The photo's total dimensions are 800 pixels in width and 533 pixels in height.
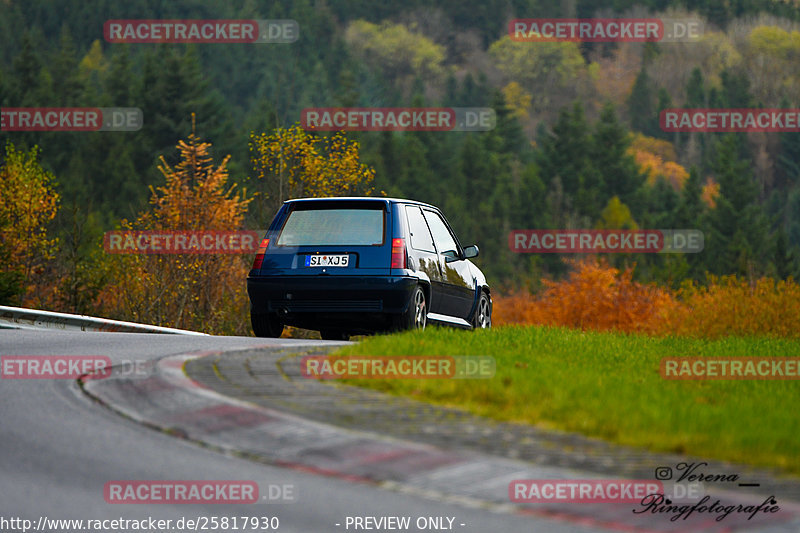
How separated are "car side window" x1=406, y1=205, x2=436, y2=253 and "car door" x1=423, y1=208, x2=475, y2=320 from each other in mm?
208

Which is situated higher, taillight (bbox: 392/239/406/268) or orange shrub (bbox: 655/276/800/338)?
taillight (bbox: 392/239/406/268)

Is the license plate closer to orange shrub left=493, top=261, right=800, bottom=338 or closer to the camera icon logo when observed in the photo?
the camera icon logo

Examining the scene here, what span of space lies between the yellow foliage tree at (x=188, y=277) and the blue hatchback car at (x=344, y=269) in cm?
2157

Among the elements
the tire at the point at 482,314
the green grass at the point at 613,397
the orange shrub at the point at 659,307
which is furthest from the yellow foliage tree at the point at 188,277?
the green grass at the point at 613,397

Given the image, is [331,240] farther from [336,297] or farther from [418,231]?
[418,231]

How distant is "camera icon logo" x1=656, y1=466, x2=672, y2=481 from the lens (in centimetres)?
664

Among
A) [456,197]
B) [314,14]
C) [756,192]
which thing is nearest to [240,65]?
[314,14]

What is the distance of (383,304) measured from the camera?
1398 centimetres

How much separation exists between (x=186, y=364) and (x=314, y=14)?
141612mm

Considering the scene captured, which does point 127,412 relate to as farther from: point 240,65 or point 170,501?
point 240,65

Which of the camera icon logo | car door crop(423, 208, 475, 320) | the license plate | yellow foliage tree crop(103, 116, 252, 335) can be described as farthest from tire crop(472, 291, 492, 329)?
yellow foliage tree crop(103, 116, 252, 335)

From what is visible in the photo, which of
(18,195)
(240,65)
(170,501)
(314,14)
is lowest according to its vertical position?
(170,501)

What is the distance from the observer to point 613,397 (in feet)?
29.3

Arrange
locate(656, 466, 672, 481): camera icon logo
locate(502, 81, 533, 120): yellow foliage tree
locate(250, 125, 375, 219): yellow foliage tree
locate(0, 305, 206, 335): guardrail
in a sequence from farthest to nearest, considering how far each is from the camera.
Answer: locate(502, 81, 533, 120): yellow foliage tree
locate(250, 125, 375, 219): yellow foliage tree
locate(0, 305, 206, 335): guardrail
locate(656, 466, 672, 481): camera icon logo
